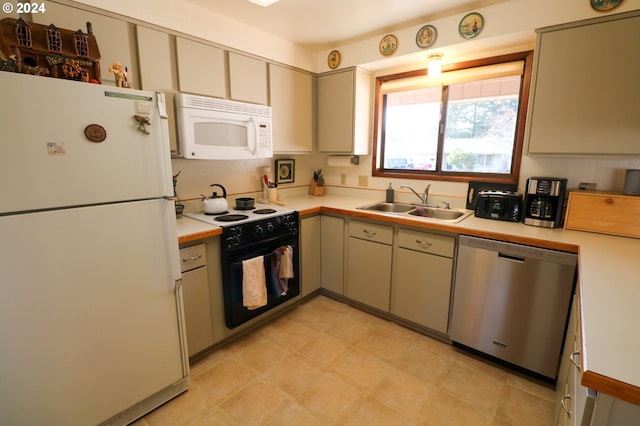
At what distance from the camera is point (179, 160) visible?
230 cm

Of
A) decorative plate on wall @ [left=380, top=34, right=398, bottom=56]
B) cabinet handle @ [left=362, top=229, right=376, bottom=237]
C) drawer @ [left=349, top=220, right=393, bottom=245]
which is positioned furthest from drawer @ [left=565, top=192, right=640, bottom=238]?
decorative plate on wall @ [left=380, top=34, right=398, bottom=56]

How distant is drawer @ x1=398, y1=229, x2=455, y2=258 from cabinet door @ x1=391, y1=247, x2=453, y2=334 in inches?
1.5

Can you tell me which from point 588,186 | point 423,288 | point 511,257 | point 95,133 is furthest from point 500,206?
point 95,133

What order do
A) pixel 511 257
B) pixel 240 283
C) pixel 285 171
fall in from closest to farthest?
pixel 511 257
pixel 240 283
pixel 285 171

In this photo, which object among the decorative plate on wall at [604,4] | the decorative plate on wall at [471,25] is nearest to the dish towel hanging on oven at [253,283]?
the decorative plate on wall at [471,25]

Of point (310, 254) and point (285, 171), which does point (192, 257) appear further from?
point (285, 171)

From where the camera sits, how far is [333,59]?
114 inches

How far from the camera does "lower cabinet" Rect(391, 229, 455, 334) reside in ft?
6.97

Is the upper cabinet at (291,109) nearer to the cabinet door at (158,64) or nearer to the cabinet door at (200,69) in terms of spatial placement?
the cabinet door at (200,69)

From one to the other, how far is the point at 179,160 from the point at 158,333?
1.29m

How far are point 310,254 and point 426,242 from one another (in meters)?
1.05

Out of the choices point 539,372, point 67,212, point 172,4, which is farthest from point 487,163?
point 67,212

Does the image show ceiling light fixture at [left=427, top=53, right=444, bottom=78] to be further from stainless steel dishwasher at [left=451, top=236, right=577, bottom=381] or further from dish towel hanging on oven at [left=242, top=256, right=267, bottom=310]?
dish towel hanging on oven at [left=242, top=256, right=267, bottom=310]

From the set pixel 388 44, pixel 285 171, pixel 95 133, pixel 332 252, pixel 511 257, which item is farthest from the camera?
pixel 285 171
